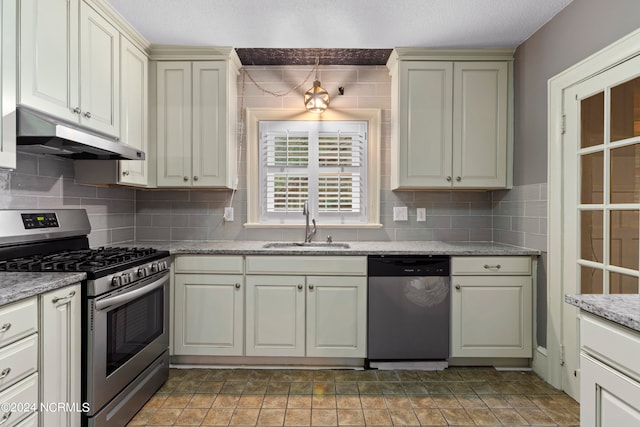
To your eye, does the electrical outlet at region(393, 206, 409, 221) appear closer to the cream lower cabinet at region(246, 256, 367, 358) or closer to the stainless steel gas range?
the cream lower cabinet at region(246, 256, 367, 358)

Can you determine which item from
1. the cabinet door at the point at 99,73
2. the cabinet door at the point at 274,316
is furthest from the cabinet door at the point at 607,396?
the cabinet door at the point at 99,73

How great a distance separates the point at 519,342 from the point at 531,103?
5.78 ft

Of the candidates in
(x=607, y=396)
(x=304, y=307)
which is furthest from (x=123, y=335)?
(x=607, y=396)

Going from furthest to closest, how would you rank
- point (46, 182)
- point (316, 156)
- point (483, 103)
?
point (316, 156) → point (483, 103) → point (46, 182)

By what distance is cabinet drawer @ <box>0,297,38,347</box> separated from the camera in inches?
49.8

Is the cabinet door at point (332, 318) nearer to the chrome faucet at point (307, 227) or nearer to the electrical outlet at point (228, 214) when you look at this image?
the chrome faucet at point (307, 227)

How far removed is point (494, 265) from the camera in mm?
2623

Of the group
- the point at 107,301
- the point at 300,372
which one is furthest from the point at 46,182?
the point at 300,372

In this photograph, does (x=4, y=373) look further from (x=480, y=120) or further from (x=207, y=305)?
(x=480, y=120)

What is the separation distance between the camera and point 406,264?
2.59m

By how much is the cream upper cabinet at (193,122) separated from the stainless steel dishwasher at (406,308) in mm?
1434

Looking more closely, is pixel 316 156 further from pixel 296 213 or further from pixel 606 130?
pixel 606 130

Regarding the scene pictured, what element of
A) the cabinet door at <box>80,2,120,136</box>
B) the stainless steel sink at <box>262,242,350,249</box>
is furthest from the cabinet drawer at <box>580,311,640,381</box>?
the cabinet door at <box>80,2,120,136</box>

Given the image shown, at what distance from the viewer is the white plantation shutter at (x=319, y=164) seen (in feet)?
10.7
